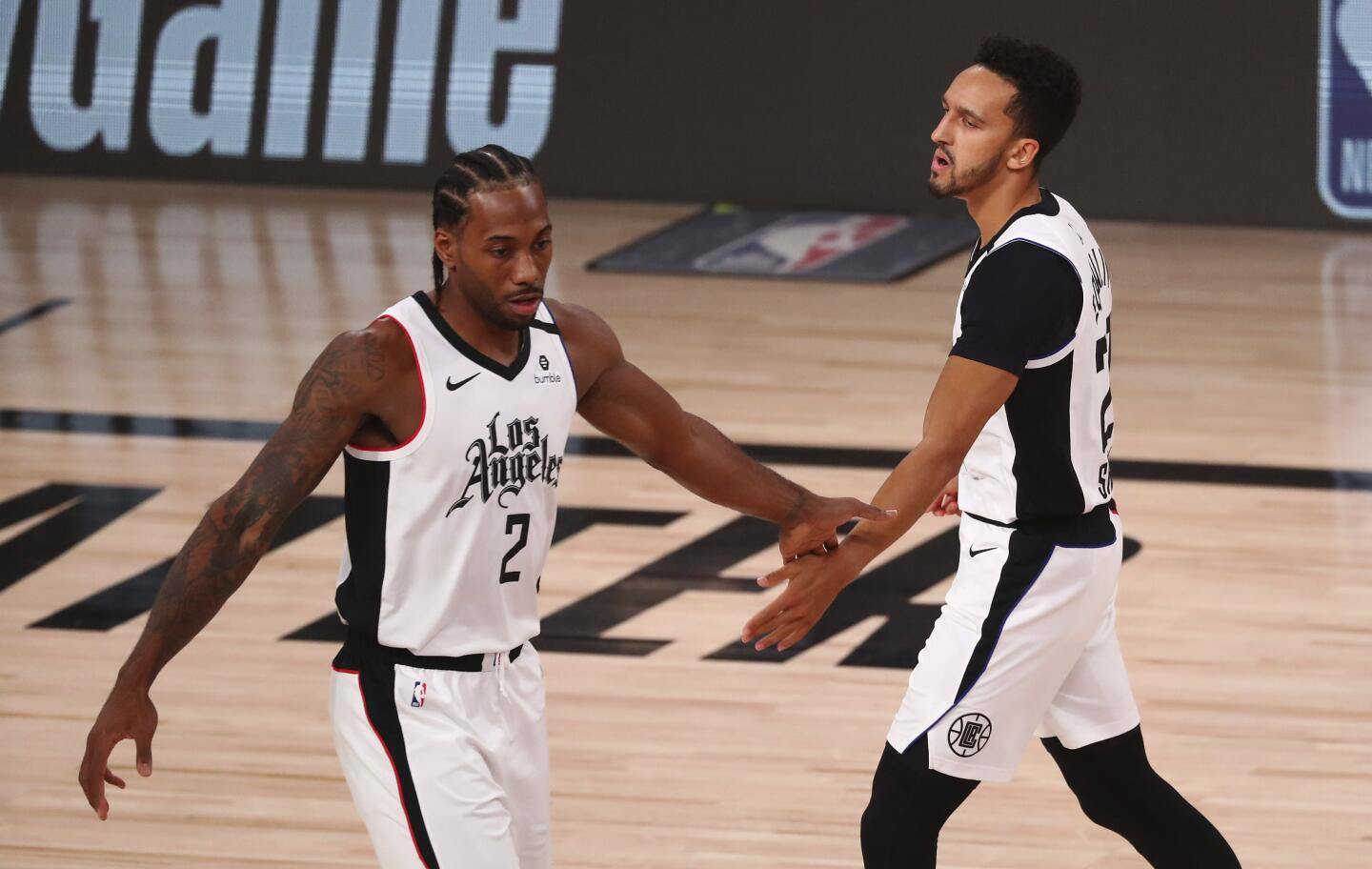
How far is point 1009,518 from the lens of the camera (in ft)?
10.0

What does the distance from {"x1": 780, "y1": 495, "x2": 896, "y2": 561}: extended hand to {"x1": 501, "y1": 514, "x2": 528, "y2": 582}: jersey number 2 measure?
1.66 feet

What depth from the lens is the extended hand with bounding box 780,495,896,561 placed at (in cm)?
307

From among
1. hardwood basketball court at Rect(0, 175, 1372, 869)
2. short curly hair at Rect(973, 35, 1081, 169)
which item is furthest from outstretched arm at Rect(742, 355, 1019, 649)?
hardwood basketball court at Rect(0, 175, 1372, 869)

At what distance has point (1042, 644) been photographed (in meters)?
3.03

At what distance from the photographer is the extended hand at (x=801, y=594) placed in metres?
3.01

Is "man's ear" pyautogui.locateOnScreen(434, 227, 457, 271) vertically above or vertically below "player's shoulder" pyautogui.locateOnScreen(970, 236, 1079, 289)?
above

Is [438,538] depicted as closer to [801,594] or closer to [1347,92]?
[801,594]

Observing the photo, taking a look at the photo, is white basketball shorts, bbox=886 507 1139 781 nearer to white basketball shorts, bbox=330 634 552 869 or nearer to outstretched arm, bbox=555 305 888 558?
outstretched arm, bbox=555 305 888 558

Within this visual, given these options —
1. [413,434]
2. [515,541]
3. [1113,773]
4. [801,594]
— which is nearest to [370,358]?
[413,434]

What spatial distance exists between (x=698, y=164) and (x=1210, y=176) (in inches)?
109

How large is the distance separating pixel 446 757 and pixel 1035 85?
1.32 metres

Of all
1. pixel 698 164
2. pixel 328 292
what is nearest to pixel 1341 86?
pixel 698 164

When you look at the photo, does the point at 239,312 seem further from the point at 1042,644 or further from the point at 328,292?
the point at 1042,644

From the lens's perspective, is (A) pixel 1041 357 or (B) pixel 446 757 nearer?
(B) pixel 446 757
